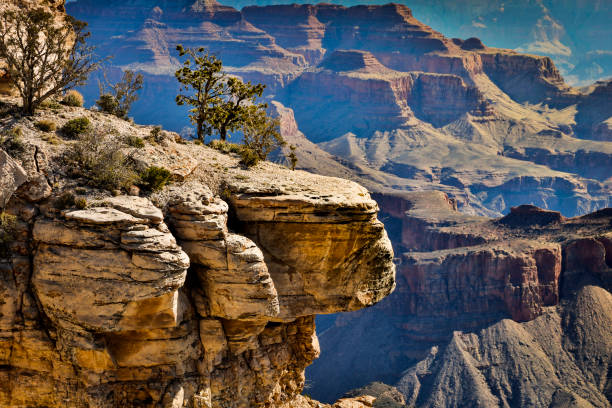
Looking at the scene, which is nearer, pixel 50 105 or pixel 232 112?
pixel 50 105

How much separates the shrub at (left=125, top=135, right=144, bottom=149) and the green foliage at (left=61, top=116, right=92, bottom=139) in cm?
208

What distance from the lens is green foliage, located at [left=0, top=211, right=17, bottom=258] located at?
92.5ft

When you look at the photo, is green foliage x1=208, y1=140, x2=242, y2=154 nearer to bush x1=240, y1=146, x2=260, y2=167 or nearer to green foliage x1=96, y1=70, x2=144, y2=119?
bush x1=240, y1=146, x2=260, y2=167

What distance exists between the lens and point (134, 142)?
111ft

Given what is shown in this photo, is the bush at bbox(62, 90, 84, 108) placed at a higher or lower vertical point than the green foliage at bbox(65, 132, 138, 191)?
higher

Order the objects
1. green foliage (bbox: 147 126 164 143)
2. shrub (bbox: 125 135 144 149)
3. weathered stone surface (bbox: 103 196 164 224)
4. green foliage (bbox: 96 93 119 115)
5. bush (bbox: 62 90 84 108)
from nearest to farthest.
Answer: weathered stone surface (bbox: 103 196 164 224) → shrub (bbox: 125 135 144 149) → green foliage (bbox: 147 126 164 143) → bush (bbox: 62 90 84 108) → green foliage (bbox: 96 93 119 115)

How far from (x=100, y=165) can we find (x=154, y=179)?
2.61m

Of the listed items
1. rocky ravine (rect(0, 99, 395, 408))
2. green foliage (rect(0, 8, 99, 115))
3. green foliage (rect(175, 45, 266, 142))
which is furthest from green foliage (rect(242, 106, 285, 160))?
green foliage (rect(0, 8, 99, 115))

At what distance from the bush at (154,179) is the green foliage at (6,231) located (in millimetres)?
6082

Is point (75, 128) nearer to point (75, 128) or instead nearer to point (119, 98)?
point (75, 128)

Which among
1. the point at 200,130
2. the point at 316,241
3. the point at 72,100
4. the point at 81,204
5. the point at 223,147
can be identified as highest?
the point at 200,130

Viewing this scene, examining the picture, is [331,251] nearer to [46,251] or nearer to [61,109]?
[46,251]

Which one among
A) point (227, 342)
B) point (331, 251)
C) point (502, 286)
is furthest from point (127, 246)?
point (502, 286)

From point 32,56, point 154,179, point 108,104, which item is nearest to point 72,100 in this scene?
point 108,104
